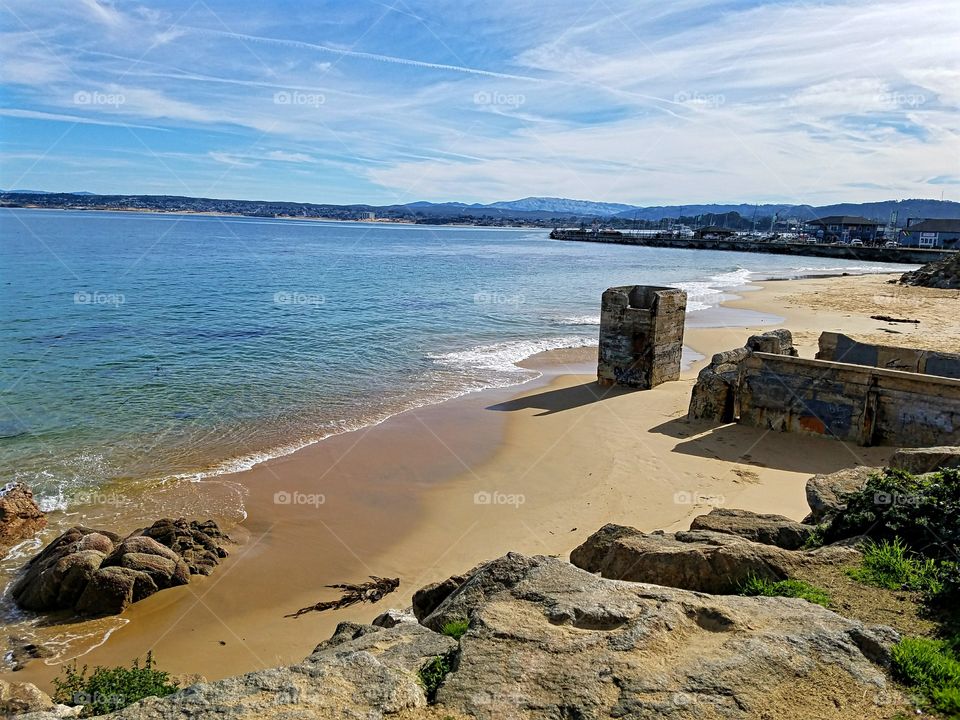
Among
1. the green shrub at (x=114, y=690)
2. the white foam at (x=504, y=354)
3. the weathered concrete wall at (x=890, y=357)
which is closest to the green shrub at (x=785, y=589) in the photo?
the green shrub at (x=114, y=690)

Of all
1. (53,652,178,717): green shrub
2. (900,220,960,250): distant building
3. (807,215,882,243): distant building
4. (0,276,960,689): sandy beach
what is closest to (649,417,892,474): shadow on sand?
(0,276,960,689): sandy beach

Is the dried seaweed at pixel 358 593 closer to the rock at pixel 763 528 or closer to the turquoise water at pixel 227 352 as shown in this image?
the rock at pixel 763 528

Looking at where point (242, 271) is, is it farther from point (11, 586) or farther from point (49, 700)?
point (49, 700)

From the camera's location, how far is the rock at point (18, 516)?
10.6 metres

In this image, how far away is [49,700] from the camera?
19.5 ft

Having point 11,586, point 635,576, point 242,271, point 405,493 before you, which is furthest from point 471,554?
point 242,271

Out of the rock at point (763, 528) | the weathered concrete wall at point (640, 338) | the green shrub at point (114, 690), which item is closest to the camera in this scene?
the green shrub at point (114, 690)

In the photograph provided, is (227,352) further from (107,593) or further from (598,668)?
(598,668)

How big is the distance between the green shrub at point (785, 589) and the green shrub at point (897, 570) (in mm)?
552

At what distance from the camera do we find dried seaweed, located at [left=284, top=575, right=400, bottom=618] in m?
8.86

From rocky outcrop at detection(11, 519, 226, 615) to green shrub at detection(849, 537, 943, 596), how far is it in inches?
321

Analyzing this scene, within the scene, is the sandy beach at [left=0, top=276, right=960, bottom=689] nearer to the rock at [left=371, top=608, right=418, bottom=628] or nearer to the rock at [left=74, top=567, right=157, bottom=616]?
the rock at [left=74, top=567, right=157, bottom=616]

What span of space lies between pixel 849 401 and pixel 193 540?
466 inches

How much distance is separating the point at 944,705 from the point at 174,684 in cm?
577
